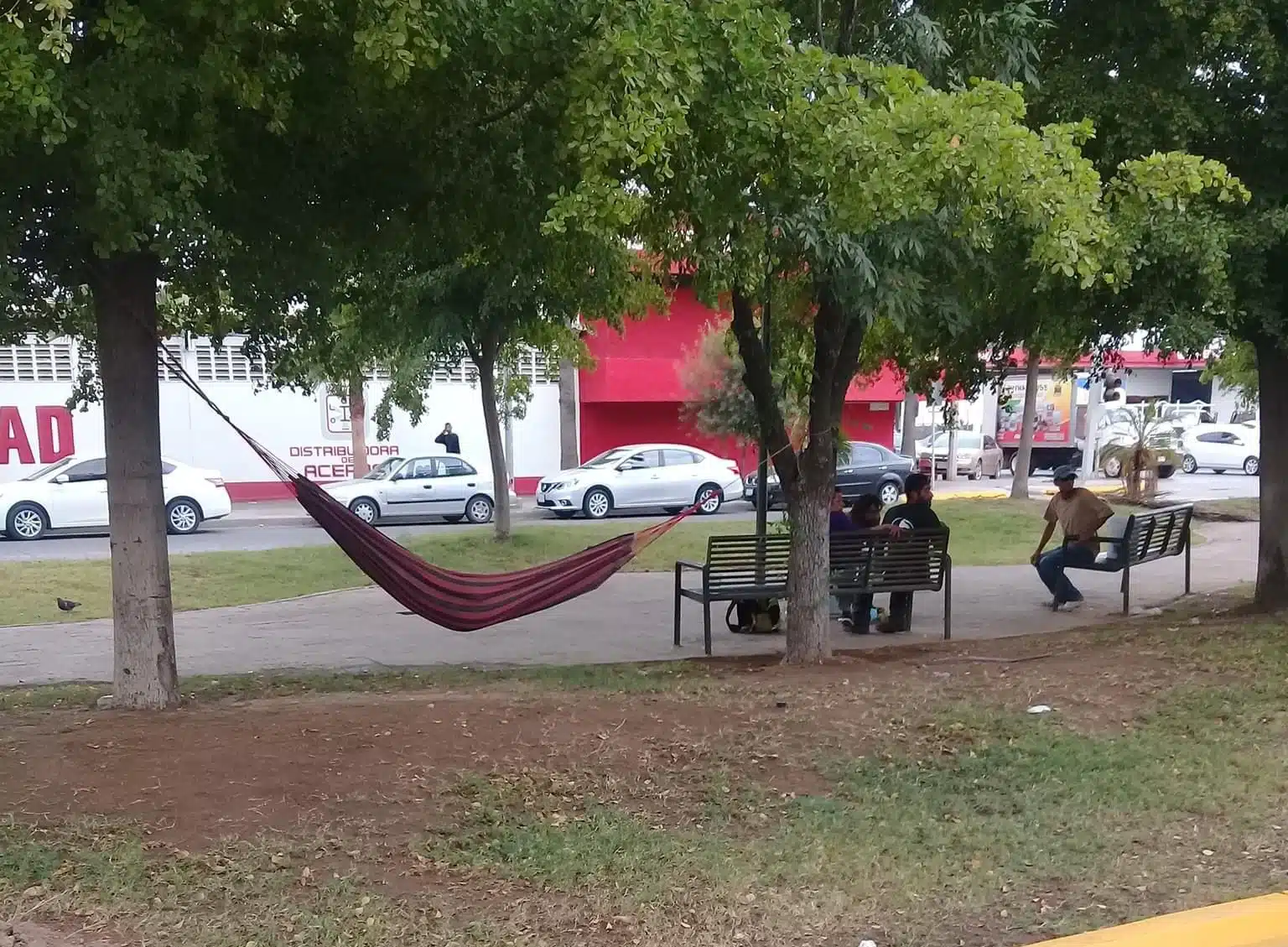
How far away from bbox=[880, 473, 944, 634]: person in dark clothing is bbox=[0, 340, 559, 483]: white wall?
52.9 ft

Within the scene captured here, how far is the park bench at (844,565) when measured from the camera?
922 cm

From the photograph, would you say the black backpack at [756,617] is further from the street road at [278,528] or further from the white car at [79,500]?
the white car at [79,500]

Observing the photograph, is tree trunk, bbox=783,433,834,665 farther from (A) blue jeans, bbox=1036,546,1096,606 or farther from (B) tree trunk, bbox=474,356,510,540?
(B) tree trunk, bbox=474,356,510,540

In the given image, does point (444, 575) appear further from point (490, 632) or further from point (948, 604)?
point (948, 604)

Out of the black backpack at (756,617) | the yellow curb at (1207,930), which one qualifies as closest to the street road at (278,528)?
the black backpack at (756,617)

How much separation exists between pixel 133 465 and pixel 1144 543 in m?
9.07

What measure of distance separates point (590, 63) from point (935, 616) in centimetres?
764

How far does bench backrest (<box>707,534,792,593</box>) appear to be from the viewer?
9.20m

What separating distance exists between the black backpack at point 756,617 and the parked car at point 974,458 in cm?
2335

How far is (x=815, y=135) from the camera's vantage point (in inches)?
203

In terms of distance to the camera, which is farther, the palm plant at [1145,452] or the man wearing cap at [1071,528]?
the palm plant at [1145,452]

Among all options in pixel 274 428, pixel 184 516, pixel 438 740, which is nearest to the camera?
pixel 438 740

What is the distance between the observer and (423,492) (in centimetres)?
2145

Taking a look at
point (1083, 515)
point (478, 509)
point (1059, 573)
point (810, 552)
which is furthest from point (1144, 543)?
point (478, 509)
